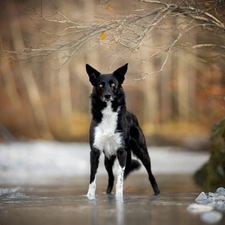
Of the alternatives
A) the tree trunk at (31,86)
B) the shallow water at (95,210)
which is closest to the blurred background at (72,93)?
the tree trunk at (31,86)

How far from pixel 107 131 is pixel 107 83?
22.9 inches

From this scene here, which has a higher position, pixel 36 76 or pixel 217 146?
pixel 36 76

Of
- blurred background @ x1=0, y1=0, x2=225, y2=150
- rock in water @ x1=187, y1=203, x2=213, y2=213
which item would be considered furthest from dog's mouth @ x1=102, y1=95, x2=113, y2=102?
blurred background @ x1=0, y1=0, x2=225, y2=150

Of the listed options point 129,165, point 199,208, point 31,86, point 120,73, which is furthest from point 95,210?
point 31,86

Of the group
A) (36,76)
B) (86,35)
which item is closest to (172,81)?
(36,76)

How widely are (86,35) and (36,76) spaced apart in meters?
18.7

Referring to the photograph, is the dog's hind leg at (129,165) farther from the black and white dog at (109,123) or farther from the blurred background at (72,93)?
the blurred background at (72,93)

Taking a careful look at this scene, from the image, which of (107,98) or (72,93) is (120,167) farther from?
(72,93)

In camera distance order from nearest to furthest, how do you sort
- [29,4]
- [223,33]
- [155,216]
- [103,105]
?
[155,216], [103,105], [223,33], [29,4]

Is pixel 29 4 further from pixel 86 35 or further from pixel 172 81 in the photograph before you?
pixel 86 35

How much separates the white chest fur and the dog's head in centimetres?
19

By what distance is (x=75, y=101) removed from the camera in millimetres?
24594

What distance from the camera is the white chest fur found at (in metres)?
6.42

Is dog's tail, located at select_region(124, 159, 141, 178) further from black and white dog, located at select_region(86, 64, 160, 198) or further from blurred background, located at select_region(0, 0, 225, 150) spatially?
blurred background, located at select_region(0, 0, 225, 150)
